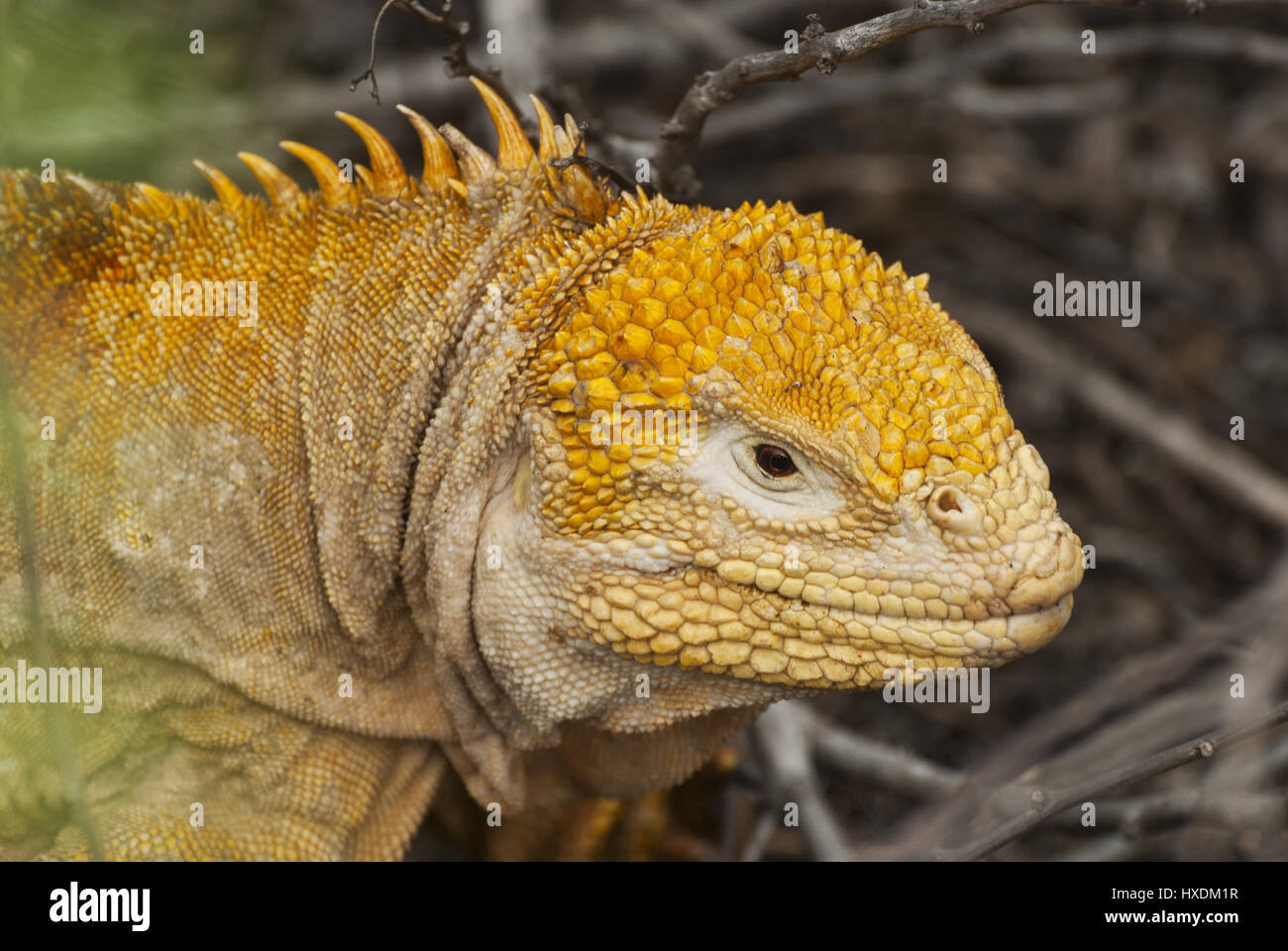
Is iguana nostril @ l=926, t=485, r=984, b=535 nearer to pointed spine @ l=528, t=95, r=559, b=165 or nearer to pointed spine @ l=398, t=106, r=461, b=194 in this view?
pointed spine @ l=528, t=95, r=559, b=165

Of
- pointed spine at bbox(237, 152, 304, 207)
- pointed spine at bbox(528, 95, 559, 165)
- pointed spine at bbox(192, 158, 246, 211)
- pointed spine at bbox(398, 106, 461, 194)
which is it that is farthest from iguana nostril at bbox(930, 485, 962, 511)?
pointed spine at bbox(192, 158, 246, 211)

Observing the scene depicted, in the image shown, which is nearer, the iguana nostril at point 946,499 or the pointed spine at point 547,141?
the iguana nostril at point 946,499

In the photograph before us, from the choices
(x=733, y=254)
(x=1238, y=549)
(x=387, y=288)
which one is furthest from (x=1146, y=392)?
(x=387, y=288)

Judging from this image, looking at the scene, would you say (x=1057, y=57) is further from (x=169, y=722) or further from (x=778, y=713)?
(x=169, y=722)

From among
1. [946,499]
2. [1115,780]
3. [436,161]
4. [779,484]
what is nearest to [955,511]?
[946,499]

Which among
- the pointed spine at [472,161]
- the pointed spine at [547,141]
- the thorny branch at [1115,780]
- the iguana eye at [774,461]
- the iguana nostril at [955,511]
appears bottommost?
the thorny branch at [1115,780]

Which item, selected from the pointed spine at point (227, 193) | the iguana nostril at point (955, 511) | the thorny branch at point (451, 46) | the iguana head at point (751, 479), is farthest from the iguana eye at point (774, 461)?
the pointed spine at point (227, 193)

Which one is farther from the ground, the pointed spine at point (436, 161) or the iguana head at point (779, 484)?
the pointed spine at point (436, 161)

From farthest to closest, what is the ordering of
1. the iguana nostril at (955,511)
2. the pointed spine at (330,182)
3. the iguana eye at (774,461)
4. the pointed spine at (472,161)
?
the pointed spine at (330,182) → the pointed spine at (472,161) → the iguana eye at (774,461) → the iguana nostril at (955,511)

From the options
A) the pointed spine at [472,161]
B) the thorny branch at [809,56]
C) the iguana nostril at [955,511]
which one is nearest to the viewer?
the iguana nostril at [955,511]

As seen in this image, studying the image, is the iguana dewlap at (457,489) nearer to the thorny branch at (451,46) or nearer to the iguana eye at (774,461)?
the iguana eye at (774,461)
